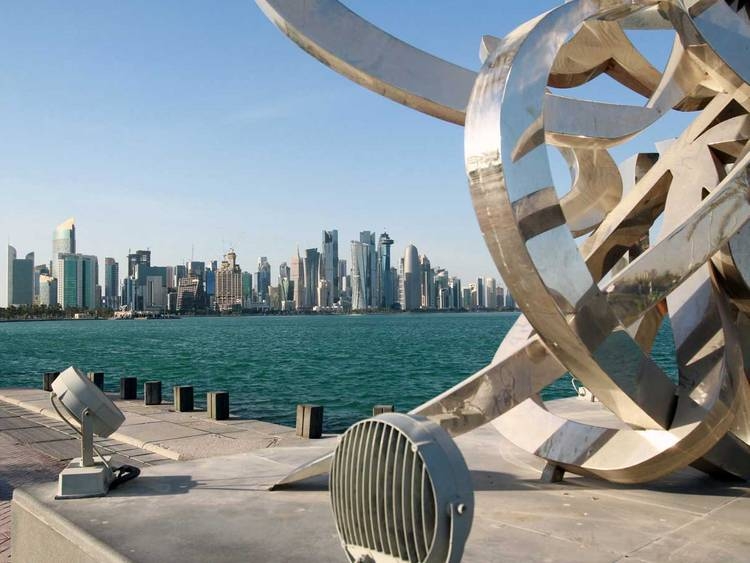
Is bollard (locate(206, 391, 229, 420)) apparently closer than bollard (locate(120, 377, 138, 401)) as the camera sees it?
Yes

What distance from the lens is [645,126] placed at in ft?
25.2

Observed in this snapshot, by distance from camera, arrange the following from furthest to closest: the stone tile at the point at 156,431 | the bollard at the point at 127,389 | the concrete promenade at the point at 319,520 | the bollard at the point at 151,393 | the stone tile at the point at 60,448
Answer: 1. the bollard at the point at 127,389
2. the bollard at the point at 151,393
3. the stone tile at the point at 156,431
4. the stone tile at the point at 60,448
5. the concrete promenade at the point at 319,520

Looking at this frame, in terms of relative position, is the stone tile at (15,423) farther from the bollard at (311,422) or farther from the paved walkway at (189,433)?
the bollard at (311,422)

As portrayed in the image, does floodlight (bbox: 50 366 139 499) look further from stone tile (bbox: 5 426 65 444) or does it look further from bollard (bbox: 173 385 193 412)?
bollard (bbox: 173 385 193 412)

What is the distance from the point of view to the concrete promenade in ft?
18.0

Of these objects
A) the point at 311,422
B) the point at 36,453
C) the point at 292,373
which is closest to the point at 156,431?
the point at 36,453

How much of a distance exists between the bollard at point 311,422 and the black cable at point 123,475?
15.8ft

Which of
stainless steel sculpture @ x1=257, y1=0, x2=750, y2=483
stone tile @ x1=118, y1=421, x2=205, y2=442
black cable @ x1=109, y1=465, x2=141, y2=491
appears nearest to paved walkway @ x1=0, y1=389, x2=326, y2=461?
stone tile @ x1=118, y1=421, x2=205, y2=442

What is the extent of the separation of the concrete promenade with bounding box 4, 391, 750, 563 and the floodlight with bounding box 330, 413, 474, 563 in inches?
72.2

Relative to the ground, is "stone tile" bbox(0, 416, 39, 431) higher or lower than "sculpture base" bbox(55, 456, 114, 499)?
lower

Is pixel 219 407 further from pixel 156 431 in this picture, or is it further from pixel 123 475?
pixel 123 475

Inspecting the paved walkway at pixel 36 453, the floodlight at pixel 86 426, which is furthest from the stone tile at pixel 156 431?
the floodlight at pixel 86 426

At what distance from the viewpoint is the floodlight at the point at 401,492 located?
3.29m

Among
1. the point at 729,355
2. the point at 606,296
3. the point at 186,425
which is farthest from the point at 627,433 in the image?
the point at 186,425
